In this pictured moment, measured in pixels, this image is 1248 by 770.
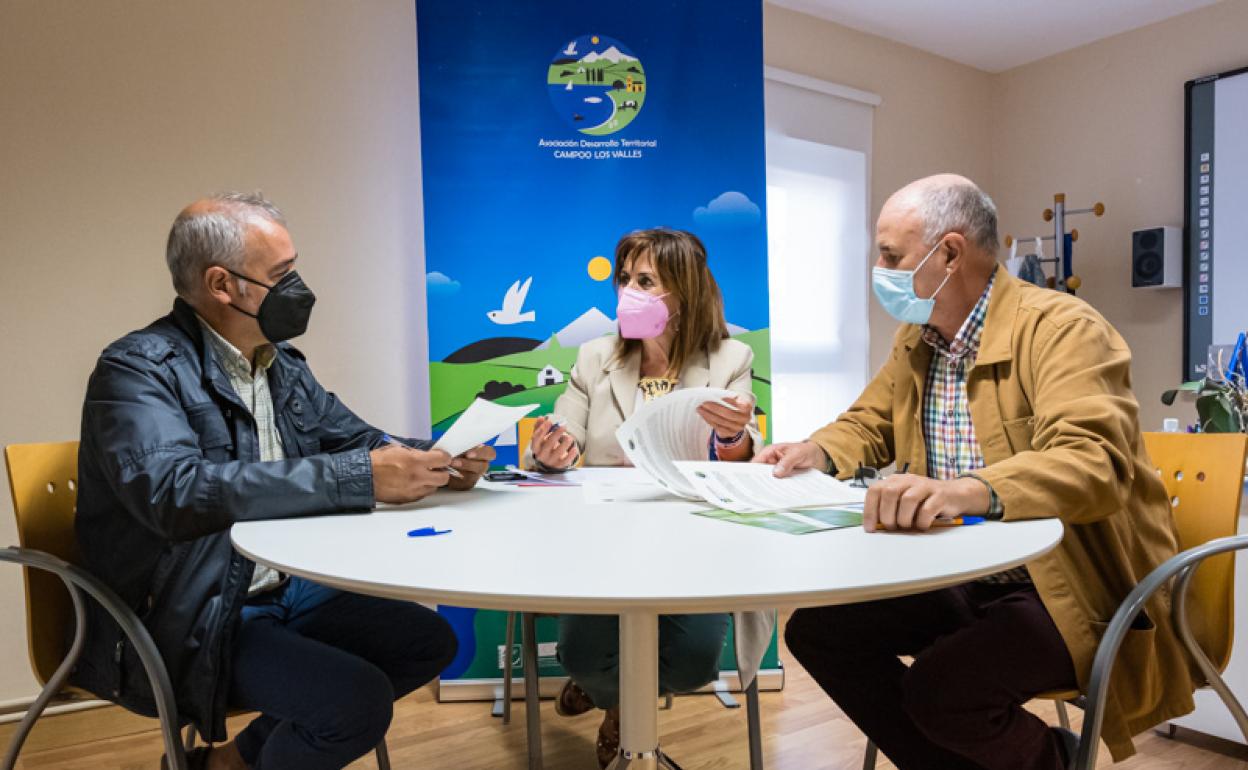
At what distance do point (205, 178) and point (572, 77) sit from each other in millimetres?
1295

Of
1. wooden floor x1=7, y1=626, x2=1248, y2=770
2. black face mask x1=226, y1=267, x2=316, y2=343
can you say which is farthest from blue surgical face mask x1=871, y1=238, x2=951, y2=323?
wooden floor x1=7, y1=626, x2=1248, y2=770

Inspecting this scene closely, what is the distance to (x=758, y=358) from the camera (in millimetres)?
3035

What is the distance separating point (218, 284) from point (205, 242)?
0.27ft

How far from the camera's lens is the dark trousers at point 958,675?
142cm

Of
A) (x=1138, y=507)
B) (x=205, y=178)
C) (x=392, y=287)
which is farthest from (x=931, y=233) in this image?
(x=205, y=178)

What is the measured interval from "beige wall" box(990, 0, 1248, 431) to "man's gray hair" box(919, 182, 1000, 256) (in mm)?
3491

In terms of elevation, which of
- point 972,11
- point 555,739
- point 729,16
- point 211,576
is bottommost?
point 555,739

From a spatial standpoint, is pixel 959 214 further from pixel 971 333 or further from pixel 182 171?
pixel 182 171

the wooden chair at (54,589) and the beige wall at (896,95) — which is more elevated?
the beige wall at (896,95)

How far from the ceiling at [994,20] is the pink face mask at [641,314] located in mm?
2520

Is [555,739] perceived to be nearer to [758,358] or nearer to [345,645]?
[345,645]

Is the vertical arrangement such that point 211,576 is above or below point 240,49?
below

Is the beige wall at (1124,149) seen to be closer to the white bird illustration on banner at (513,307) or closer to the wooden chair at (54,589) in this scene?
the white bird illustration on banner at (513,307)

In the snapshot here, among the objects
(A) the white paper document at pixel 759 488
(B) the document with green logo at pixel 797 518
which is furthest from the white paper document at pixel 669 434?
(B) the document with green logo at pixel 797 518
